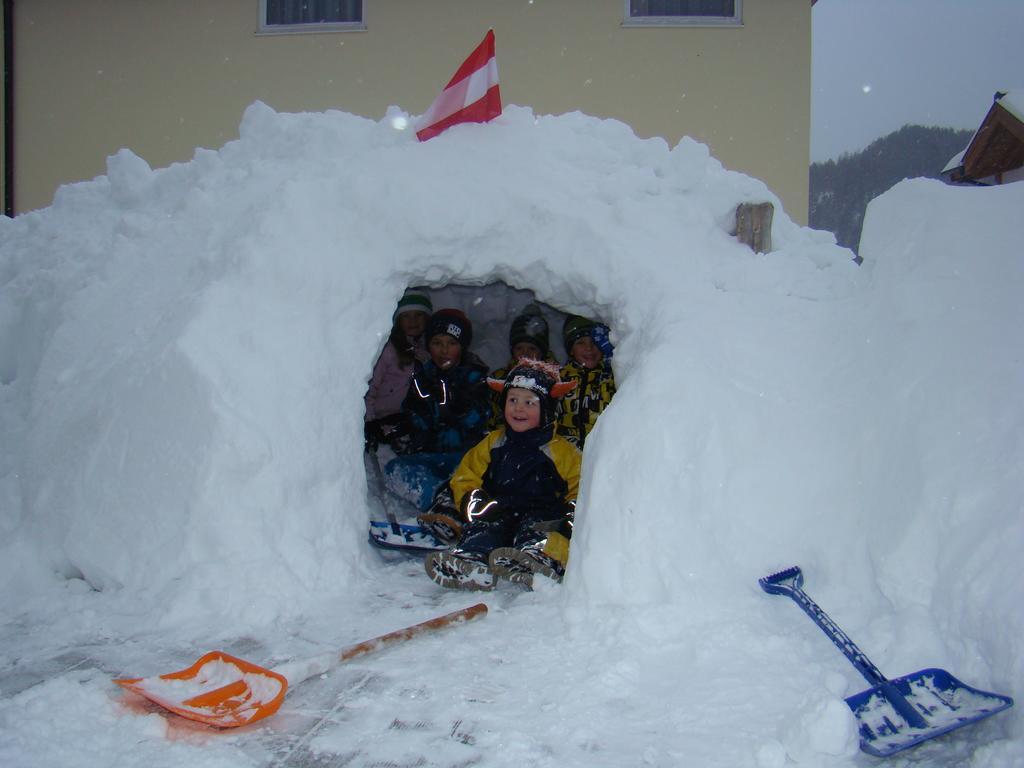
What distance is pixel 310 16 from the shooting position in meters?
7.57

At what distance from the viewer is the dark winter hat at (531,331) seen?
5.62 metres

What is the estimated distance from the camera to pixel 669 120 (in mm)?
7223

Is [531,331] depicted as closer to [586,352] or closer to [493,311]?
[586,352]

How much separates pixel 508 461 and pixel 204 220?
2048 millimetres

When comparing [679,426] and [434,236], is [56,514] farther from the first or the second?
[679,426]

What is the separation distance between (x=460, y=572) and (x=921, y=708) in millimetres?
1909

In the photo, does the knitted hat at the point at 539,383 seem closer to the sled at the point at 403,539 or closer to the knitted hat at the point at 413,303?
the sled at the point at 403,539

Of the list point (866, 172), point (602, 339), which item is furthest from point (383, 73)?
point (866, 172)

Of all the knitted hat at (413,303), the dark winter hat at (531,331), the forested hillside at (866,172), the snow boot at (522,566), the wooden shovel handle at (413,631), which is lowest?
the wooden shovel handle at (413,631)

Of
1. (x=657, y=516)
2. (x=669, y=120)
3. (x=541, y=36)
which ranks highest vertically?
(x=541, y=36)

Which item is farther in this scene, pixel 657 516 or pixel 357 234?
pixel 357 234

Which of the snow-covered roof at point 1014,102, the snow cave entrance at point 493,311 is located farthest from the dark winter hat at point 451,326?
the snow-covered roof at point 1014,102

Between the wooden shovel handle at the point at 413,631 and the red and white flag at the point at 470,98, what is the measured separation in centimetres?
264

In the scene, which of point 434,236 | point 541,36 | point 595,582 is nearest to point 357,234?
point 434,236
